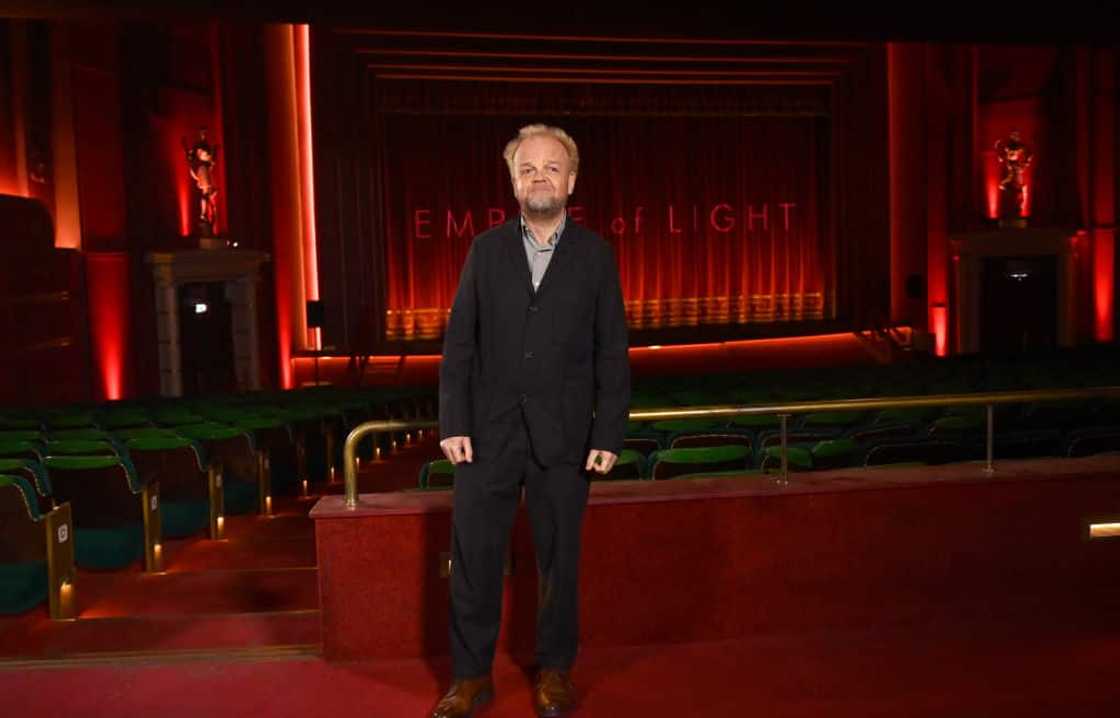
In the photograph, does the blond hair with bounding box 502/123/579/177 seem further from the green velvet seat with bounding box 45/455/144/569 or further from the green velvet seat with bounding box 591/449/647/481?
the green velvet seat with bounding box 45/455/144/569

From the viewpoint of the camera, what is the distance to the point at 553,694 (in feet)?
8.95

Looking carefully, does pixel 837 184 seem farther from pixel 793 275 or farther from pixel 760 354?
pixel 760 354

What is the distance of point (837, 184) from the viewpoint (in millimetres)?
17531

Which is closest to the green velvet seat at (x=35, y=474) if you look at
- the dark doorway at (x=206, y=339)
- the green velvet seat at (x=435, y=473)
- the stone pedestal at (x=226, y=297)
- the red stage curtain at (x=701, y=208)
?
the green velvet seat at (x=435, y=473)

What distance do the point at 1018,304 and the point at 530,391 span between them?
14.1 metres

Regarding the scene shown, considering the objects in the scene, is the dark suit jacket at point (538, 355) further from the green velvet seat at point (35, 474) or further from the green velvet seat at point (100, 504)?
the green velvet seat at point (100, 504)

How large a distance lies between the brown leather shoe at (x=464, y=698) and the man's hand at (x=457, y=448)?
1.86ft

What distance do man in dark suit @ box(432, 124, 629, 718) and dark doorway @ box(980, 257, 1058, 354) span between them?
44.5 feet

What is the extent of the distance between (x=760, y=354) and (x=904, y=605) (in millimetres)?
12961

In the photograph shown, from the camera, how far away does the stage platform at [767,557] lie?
314 cm

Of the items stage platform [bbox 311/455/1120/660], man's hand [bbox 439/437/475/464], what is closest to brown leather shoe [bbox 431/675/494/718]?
stage platform [bbox 311/455/1120/660]

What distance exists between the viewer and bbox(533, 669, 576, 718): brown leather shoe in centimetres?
272

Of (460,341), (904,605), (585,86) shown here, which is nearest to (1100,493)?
(904,605)

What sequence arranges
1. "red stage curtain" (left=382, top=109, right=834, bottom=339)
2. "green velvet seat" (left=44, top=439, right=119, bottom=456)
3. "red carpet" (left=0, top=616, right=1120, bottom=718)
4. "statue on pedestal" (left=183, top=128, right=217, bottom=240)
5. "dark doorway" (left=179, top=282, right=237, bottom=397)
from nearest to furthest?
"red carpet" (left=0, top=616, right=1120, bottom=718) < "green velvet seat" (left=44, top=439, right=119, bottom=456) < "dark doorway" (left=179, top=282, right=237, bottom=397) < "statue on pedestal" (left=183, top=128, right=217, bottom=240) < "red stage curtain" (left=382, top=109, right=834, bottom=339)
